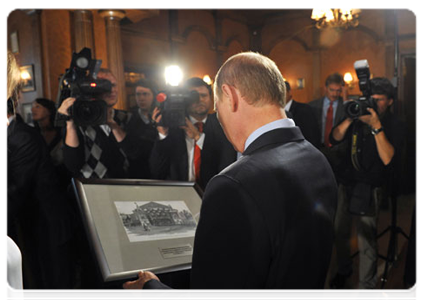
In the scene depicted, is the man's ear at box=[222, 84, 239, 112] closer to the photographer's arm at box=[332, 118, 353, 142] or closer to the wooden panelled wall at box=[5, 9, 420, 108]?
the photographer's arm at box=[332, 118, 353, 142]

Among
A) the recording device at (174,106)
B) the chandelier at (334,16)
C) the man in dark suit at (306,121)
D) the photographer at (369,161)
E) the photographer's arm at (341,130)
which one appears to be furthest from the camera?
the chandelier at (334,16)

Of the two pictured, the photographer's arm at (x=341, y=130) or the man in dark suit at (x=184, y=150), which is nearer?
the man in dark suit at (x=184, y=150)

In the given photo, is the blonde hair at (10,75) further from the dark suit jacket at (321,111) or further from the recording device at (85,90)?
the dark suit jacket at (321,111)

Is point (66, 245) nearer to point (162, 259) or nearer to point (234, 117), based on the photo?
point (162, 259)

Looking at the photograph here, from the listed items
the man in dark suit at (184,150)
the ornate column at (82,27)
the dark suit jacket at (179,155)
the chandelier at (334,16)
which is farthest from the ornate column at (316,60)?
the dark suit jacket at (179,155)

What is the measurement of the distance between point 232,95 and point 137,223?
69 cm

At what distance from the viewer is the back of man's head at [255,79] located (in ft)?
3.23

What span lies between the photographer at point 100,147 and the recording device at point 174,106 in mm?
243

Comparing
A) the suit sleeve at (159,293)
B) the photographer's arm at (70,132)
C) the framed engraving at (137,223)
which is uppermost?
the photographer's arm at (70,132)

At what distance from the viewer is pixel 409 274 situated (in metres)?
1.37

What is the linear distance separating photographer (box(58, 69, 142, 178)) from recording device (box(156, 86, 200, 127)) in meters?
0.24

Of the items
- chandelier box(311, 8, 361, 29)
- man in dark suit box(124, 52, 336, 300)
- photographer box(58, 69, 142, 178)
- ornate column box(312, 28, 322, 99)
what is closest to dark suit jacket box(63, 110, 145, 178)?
photographer box(58, 69, 142, 178)

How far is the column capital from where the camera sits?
5469mm

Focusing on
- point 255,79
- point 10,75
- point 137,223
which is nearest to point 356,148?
point 137,223
